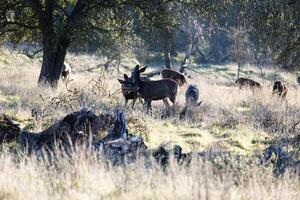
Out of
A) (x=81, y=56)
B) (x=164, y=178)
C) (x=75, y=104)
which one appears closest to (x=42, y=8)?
(x=75, y=104)

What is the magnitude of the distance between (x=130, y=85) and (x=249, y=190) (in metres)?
10.4

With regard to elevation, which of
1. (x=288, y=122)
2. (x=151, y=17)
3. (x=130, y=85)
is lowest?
(x=288, y=122)

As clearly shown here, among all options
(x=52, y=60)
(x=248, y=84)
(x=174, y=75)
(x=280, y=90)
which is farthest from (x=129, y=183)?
(x=248, y=84)

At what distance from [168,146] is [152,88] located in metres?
6.13

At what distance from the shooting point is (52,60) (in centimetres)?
1977

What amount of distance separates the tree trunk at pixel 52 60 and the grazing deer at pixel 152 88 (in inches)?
160

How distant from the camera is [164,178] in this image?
21.0ft

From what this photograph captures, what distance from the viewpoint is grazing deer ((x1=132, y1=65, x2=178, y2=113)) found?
1662cm

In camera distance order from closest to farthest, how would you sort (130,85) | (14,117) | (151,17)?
(14,117), (130,85), (151,17)

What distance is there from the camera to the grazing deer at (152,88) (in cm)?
1662

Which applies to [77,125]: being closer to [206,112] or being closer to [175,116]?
[175,116]

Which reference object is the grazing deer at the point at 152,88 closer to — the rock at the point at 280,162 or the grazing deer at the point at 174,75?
the grazing deer at the point at 174,75

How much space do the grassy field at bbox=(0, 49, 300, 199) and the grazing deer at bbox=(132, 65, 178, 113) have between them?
0.46 metres

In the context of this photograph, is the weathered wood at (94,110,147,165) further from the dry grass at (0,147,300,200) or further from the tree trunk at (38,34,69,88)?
the tree trunk at (38,34,69,88)
